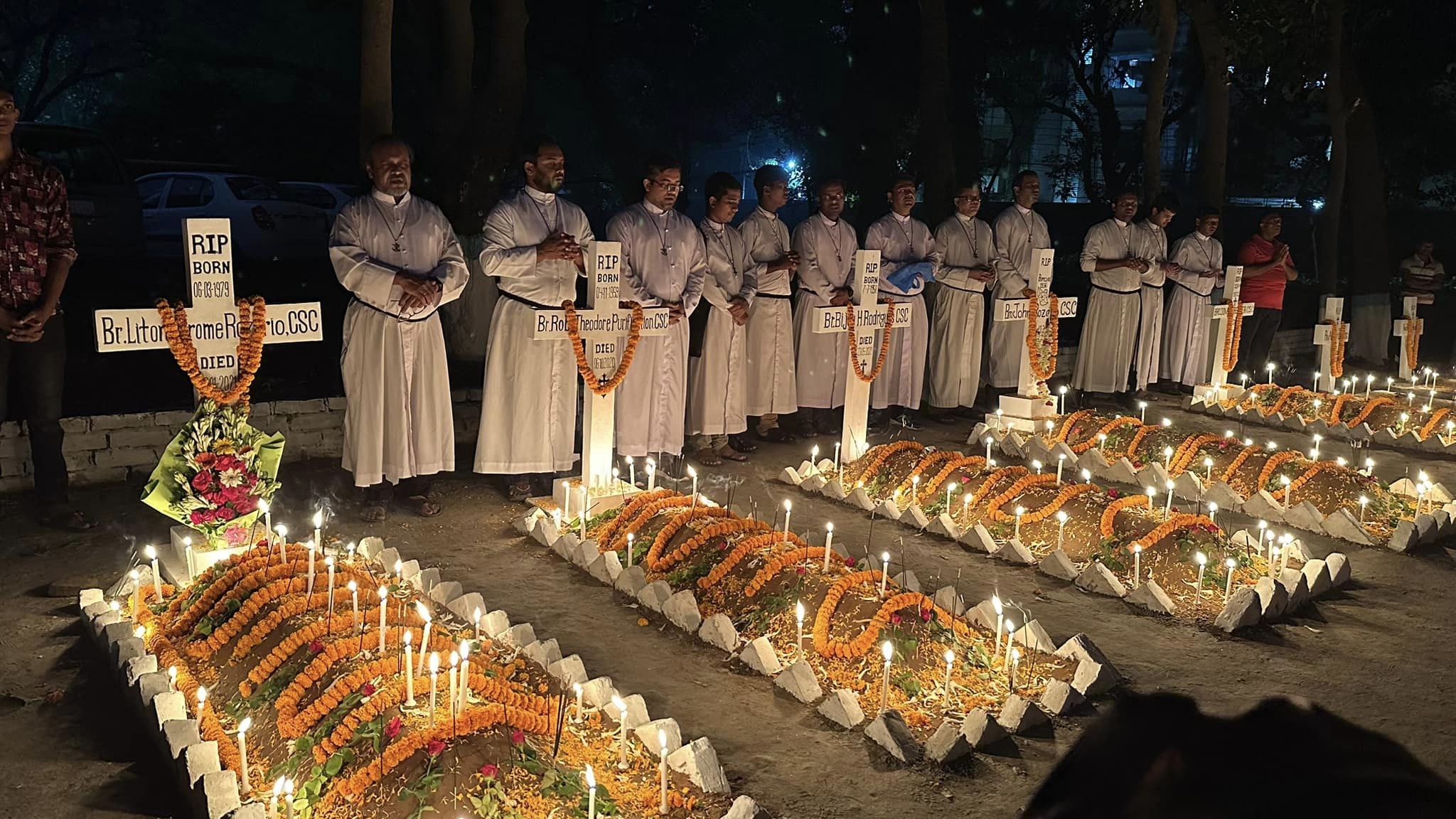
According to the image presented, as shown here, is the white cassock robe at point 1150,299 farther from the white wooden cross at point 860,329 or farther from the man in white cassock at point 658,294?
the man in white cassock at point 658,294

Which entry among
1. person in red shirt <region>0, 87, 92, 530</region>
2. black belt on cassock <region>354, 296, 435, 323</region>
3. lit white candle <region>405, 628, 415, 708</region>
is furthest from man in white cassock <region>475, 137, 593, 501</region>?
lit white candle <region>405, 628, 415, 708</region>

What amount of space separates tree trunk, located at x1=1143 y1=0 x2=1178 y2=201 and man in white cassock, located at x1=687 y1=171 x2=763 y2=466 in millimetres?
7780

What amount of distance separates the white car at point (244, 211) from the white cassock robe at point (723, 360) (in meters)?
9.67

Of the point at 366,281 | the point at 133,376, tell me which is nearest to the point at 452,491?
the point at 366,281

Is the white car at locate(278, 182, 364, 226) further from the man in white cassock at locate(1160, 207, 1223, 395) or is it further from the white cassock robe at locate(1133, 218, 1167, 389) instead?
the man in white cassock at locate(1160, 207, 1223, 395)

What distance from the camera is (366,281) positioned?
6.54m

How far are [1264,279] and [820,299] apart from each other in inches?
230

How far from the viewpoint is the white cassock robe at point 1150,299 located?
37.7 ft

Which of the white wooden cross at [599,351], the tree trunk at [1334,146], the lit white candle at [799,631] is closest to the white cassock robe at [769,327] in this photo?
the white wooden cross at [599,351]

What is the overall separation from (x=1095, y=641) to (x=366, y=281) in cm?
440

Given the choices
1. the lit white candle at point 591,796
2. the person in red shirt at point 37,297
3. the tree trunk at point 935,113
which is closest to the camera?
the lit white candle at point 591,796

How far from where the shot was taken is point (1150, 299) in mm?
11711

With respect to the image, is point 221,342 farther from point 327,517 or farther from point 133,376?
point 133,376

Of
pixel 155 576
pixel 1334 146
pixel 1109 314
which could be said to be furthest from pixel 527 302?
pixel 1334 146
